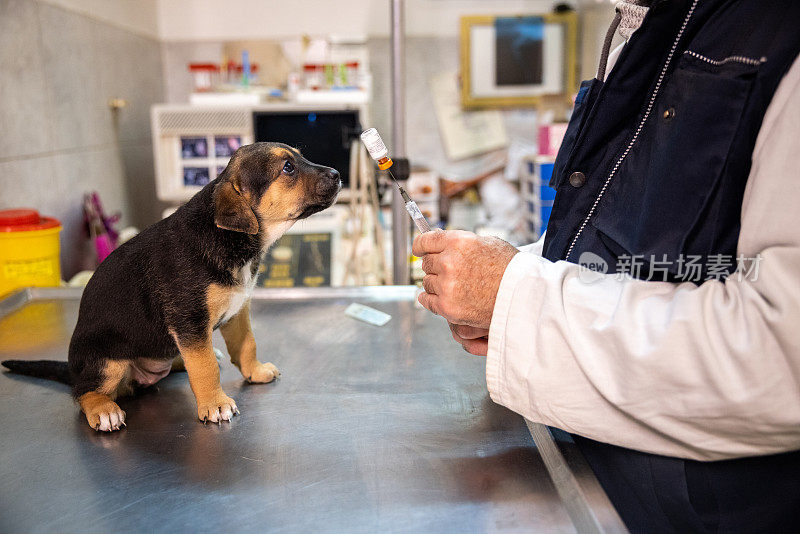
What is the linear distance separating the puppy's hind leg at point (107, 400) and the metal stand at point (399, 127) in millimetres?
704

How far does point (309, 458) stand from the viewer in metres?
0.73

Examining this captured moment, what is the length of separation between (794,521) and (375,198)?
1.30 meters

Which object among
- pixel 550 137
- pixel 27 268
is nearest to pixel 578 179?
pixel 27 268

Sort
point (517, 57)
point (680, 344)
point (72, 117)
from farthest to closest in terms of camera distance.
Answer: point (517, 57) < point (72, 117) < point (680, 344)

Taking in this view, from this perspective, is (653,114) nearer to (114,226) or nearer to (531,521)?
(531,521)

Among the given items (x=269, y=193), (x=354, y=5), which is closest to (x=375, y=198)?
(x=269, y=193)

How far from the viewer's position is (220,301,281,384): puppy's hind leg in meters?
0.96

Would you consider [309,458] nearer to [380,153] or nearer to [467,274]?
[467,274]

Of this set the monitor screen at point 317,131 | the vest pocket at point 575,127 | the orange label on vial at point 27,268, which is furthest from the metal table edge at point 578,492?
the monitor screen at point 317,131

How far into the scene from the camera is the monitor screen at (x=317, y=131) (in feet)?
7.00

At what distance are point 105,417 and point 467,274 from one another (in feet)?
1.63

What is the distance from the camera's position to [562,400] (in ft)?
2.13

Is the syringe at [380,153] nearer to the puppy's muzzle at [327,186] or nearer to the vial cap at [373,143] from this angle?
the vial cap at [373,143]

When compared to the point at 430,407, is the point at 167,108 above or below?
above
